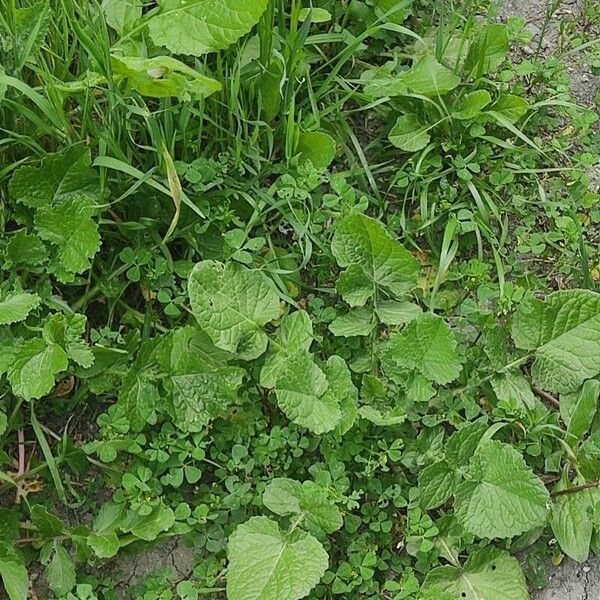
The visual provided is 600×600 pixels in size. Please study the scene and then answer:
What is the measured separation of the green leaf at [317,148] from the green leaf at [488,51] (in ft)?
1.59

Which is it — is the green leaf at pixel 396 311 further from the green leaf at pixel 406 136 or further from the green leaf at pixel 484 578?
the green leaf at pixel 484 578

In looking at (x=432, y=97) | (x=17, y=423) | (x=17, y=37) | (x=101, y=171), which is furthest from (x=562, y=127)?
(x=17, y=423)

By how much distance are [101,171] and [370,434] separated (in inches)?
35.0

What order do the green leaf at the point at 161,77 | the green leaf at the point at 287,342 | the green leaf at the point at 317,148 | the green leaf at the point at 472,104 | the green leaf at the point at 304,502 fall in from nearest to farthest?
the green leaf at the point at 161,77
the green leaf at the point at 304,502
the green leaf at the point at 287,342
the green leaf at the point at 317,148
the green leaf at the point at 472,104

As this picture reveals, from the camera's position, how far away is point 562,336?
2.15 metres

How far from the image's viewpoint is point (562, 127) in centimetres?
253

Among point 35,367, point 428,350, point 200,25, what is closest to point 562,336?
point 428,350

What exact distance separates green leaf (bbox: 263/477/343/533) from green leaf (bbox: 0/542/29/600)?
0.55 meters

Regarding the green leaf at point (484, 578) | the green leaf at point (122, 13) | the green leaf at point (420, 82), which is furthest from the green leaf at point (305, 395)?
the green leaf at point (122, 13)

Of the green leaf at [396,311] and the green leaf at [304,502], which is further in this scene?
the green leaf at [396,311]

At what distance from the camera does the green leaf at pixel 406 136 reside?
2324mm

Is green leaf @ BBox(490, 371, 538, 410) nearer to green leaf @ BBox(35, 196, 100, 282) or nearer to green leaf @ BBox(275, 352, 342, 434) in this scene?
green leaf @ BBox(275, 352, 342, 434)

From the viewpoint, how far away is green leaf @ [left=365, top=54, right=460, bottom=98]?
2297 mm

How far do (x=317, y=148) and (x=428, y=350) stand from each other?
1.91ft
